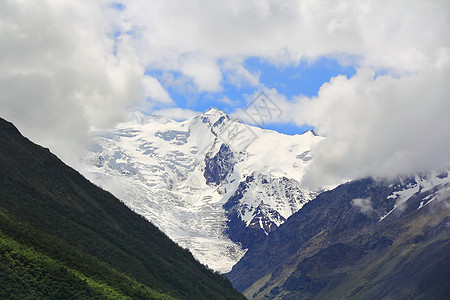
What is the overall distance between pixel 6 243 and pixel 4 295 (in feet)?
92.0

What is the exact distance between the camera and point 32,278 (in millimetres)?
187875

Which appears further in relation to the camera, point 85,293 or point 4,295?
point 85,293

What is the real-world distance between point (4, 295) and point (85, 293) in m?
32.9

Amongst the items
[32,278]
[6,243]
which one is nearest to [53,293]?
[32,278]

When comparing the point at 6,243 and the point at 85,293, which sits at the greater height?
the point at 6,243

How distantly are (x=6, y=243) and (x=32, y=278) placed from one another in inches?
664

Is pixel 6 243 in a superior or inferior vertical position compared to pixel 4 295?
superior

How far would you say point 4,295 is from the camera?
564 feet

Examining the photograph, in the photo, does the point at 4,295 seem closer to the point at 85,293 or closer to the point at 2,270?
the point at 2,270

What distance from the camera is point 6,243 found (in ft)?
644

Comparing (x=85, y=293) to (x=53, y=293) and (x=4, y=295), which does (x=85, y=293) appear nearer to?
(x=53, y=293)

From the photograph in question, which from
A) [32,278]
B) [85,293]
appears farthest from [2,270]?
[85,293]

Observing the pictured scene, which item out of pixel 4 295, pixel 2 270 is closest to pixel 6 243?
pixel 2 270

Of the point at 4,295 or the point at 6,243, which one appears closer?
the point at 4,295
